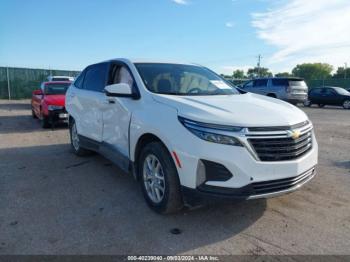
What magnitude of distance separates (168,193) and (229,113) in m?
1.06

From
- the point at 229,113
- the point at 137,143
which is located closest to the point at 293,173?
the point at 229,113

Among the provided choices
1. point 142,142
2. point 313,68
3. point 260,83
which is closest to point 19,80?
point 260,83

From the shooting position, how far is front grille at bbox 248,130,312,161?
290cm

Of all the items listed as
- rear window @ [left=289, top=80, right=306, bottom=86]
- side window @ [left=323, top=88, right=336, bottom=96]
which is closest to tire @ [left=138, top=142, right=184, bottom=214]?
rear window @ [left=289, top=80, right=306, bottom=86]

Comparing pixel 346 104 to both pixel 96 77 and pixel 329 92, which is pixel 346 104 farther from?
pixel 96 77

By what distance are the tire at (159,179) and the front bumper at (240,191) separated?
0.20m

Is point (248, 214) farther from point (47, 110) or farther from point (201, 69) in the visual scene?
point (47, 110)

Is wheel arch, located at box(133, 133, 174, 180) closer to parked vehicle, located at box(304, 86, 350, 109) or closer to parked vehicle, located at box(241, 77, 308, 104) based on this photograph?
parked vehicle, located at box(241, 77, 308, 104)

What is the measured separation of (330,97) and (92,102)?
65.9 feet

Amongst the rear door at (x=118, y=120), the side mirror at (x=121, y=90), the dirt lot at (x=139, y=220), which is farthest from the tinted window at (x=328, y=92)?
the side mirror at (x=121, y=90)

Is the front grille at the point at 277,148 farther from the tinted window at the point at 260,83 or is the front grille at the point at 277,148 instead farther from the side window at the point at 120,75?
the tinted window at the point at 260,83

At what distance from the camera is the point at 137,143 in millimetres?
3750

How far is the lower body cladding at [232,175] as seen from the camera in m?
2.83

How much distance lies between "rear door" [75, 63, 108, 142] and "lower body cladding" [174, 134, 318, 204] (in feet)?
7.79
